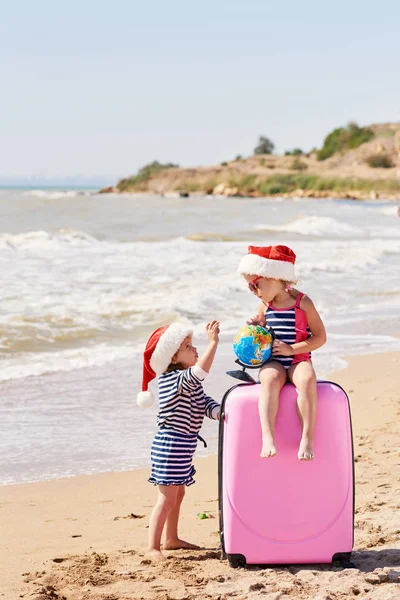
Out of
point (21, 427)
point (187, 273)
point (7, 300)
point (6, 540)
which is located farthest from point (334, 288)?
point (6, 540)

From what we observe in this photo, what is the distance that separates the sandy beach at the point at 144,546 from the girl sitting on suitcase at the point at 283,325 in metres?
0.57

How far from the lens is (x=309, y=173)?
108438mm

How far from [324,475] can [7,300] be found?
9712 millimetres

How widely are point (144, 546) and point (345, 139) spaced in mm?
118546

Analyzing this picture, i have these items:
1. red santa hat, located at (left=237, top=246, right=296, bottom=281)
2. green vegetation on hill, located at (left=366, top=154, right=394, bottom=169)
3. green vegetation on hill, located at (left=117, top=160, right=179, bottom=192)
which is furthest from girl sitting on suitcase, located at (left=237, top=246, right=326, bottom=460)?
green vegetation on hill, located at (left=117, top=160, right=179, bottom=192)

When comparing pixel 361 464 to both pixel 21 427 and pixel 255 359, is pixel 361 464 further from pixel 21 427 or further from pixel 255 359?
pixel 21 427

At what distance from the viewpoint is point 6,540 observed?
4.59 metres

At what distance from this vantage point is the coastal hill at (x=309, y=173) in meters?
Answer: 94.1

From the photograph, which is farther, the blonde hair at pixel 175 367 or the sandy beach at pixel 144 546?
the blonde hair at pixel 175 367

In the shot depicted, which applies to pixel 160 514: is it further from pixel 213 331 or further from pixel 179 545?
pixel 213 331

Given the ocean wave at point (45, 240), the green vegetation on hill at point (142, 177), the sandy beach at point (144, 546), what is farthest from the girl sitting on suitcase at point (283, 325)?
the green vegetation on hill at point (142, 177)

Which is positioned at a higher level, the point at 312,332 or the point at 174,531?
the point at 312,332

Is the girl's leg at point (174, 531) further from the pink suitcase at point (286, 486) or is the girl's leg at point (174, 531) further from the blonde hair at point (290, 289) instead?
the blonde hair at point (290, 289)

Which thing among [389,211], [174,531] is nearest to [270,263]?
[174,531]
